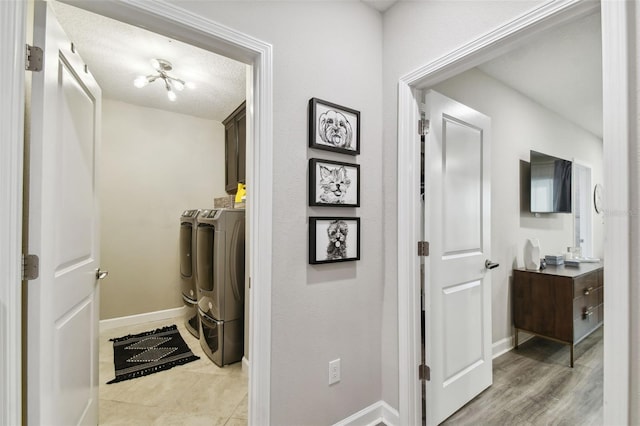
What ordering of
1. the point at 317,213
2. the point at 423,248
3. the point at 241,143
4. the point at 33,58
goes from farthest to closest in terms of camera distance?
the point at 241,143 → the point at 423,248 → the point at 317,213 → the point at 33,58

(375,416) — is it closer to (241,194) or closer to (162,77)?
(241,194)

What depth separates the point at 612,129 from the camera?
A: 977 millimetres

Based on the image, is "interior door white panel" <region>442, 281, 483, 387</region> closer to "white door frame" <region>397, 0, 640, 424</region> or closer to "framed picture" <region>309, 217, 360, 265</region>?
"framed picture" <region>309, 217, 360, 265</region>

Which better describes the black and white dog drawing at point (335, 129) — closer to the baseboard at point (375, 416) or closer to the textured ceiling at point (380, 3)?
the textured ceiling at point (380, 3)

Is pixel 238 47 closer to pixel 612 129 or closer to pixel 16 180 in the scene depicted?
pixel 16 180

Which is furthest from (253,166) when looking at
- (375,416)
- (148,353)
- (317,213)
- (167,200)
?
(167,200)

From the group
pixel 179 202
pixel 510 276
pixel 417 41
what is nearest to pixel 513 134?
pixel 510 276

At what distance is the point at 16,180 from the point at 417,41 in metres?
1.95

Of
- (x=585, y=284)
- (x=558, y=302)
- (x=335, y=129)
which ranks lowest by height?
(x=558, y=302)

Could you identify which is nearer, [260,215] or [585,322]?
[260,215]

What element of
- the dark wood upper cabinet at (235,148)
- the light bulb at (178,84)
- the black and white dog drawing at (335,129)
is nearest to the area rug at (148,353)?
the dark wood upper cabinet at (235,148)

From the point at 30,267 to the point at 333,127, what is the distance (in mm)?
1434

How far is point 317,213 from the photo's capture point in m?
1.59

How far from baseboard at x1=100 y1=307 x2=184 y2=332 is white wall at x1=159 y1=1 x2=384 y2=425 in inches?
114
